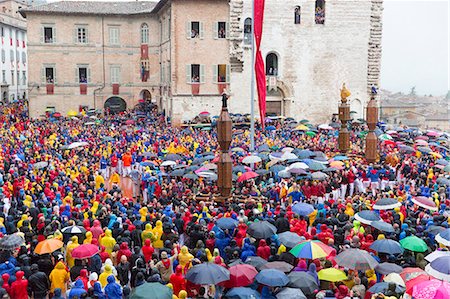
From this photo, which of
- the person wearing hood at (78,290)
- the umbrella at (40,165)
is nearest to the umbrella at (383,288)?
the person wearing hood at (78,290)

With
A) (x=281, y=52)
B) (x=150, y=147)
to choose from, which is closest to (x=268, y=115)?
(x=281, y=52)

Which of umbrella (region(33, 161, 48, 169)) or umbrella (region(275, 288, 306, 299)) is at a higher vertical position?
umbrella (region(33, 161, 48, 169))

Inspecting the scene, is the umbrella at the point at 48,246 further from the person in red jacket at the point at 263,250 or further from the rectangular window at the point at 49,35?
the rectangular window at the point at 49,35

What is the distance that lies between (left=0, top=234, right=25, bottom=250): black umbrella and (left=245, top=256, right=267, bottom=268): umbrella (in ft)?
15.9

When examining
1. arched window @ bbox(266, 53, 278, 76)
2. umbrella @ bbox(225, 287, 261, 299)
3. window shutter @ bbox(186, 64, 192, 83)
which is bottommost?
umbrella @ bbox(225, 287, 261, 299)

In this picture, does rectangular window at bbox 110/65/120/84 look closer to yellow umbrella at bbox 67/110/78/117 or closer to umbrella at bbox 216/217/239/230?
yellow umbrella at bbox 67/110/78/117

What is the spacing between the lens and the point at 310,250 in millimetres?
10984

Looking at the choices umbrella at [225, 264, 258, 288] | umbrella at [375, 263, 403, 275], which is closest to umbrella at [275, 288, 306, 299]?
umbrella at [225, 264, 258, 288]

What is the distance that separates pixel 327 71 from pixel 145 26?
15846 millimetres

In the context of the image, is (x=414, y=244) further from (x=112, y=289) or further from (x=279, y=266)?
(x=112, y=289)

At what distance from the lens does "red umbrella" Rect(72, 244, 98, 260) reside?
11.0m

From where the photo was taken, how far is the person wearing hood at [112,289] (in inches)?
382

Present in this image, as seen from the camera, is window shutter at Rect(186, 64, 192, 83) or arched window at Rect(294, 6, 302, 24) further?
arched window at Rect(294, 6, 302, 24)

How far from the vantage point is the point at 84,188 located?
58.3 ft
